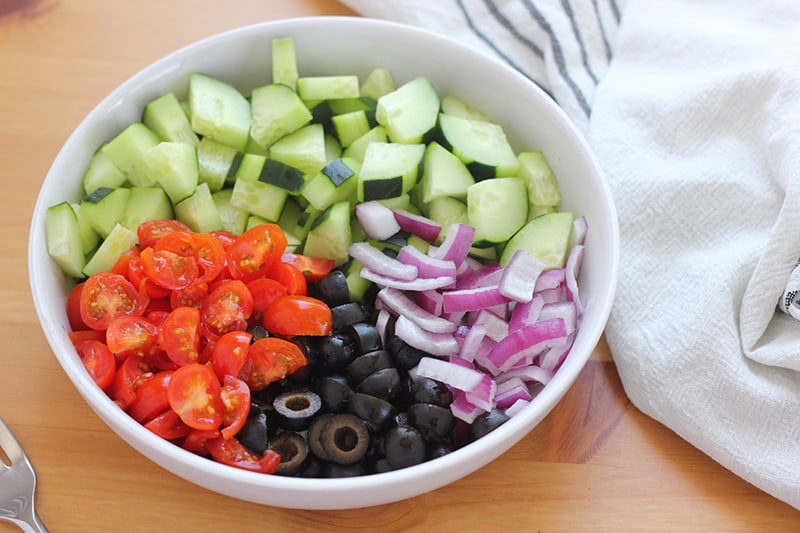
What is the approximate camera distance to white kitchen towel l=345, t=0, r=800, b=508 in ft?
4.47

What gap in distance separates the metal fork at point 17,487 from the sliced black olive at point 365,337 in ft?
1.82

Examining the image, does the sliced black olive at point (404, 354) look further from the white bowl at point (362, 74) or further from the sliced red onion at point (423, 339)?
the white bowl at point (362, 74)

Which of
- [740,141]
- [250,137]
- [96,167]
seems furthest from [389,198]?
[740,141]

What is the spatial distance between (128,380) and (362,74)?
83 centimetres

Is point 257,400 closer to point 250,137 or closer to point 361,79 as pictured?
point 250,137

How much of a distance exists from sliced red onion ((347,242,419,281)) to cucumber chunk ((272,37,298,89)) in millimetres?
403

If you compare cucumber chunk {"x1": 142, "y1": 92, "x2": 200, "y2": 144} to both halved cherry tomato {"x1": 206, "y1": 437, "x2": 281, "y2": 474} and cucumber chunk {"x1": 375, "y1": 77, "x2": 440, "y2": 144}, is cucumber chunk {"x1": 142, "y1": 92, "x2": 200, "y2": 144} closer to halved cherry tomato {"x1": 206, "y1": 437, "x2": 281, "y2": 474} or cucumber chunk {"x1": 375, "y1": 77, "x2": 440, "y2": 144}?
cucumber chunk {"x1": 375, "y1": 77, "x2": 440, "y2": 144}

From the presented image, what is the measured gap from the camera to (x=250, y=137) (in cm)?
160

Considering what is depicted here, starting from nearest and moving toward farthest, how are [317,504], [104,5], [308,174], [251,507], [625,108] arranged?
[317,504] < [251,507] < [308,174] < [625,108] < [104,5]

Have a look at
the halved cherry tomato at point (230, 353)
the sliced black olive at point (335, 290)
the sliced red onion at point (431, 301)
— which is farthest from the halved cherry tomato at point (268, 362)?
the sliced red onion at point (431, 301)

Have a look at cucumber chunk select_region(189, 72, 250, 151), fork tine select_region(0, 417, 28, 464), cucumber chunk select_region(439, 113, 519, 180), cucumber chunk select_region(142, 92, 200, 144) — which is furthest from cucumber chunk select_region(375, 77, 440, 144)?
fork tine select_region(0, 417, 28, 464)

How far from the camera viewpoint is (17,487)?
1.29 m

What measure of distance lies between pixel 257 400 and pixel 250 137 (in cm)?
56

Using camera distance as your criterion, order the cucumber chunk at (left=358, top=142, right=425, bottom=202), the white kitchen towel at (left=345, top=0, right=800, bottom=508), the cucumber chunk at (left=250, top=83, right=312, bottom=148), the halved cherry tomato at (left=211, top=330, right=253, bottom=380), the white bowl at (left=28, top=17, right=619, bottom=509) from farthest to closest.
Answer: the cucumber chunk at (left=250, top=83, right=312, bottom=148) → the cucumber chunk at (left=358, top=142, right=425, bottom=202) → the white kitchen towel at (left=345, top=0, right=800, bottom=508) → the halved cherry tomato at (left=211, top=330, right=253, bottom=380) → the white bowl at (left=28, top=17, right=619, bottom=509)
